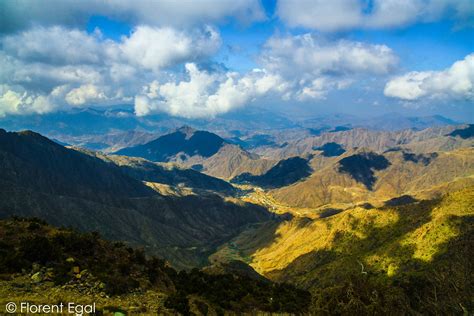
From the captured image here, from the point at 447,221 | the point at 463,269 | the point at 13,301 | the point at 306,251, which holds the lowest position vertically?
the point at 306,251

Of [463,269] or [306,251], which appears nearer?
[463,269]

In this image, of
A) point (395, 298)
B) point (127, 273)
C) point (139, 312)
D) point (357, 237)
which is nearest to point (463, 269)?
point (395, 298)

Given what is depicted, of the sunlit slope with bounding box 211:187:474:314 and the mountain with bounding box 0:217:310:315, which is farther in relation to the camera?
the sunlit slope with bounding box 211:187:474:314

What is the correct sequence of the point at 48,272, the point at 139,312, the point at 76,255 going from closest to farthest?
the point at 139,312 < the point at 48,272 < the point at 76,255

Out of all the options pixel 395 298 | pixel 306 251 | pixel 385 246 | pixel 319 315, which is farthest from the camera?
pixel 306 251

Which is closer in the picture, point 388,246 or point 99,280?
point 99,280

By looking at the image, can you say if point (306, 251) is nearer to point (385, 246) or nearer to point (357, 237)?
point (357, 237)

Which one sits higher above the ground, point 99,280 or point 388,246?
point 99,280

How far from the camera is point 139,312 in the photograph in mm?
28266

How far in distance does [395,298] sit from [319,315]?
5.97m

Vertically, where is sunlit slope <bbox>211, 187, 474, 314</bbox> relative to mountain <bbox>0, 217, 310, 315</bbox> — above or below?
below

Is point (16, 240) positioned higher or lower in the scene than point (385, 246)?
higher

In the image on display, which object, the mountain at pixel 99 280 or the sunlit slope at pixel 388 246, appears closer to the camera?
the mountain at pixel 99 280

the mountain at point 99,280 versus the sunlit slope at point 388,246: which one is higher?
the mountain at point 99,280
